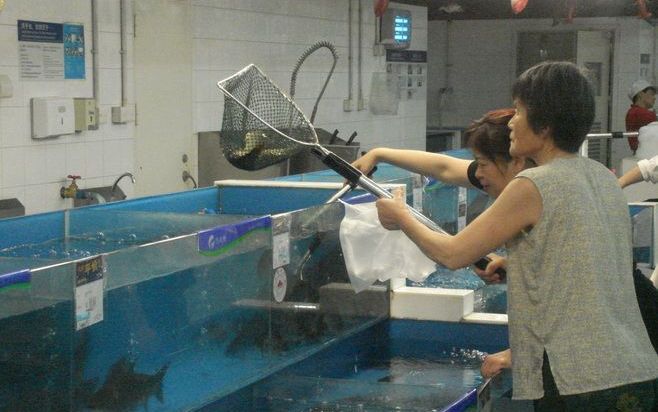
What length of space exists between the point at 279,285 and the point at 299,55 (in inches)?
226

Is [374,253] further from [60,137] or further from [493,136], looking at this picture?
[60,137]

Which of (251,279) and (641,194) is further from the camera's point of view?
(641,194)

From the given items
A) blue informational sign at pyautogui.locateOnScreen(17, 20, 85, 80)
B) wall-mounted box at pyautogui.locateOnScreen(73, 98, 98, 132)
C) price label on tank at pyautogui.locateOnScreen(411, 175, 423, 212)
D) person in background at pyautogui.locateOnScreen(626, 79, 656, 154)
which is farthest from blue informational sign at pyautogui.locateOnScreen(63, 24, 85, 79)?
person in background at pyautogui.locateOnScreen(626, 79, 656, 154)

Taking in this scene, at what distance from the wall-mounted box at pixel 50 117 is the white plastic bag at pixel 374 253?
3152 mm

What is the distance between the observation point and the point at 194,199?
13.1 ft

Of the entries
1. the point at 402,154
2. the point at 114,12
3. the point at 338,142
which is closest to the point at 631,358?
the point at 402,154

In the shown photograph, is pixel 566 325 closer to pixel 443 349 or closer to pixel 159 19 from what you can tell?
pixel 443 349

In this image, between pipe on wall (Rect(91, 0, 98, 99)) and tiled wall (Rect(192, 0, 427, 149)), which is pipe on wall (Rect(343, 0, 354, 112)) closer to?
tiled wall (Rect(192, 0, 427, 149))

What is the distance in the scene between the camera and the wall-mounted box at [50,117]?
5.88m

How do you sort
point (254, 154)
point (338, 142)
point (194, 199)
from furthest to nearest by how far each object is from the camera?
1. point (338, 142)
2. point (194, 199)
3. point (254, 154)

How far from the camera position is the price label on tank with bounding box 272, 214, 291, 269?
2.96 meters

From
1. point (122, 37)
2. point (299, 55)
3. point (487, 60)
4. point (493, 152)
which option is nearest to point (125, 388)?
point (493, 152)

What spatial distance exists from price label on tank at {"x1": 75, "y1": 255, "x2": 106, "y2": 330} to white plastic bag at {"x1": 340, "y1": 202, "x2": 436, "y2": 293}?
3.63 feet

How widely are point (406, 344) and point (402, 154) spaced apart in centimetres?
100
